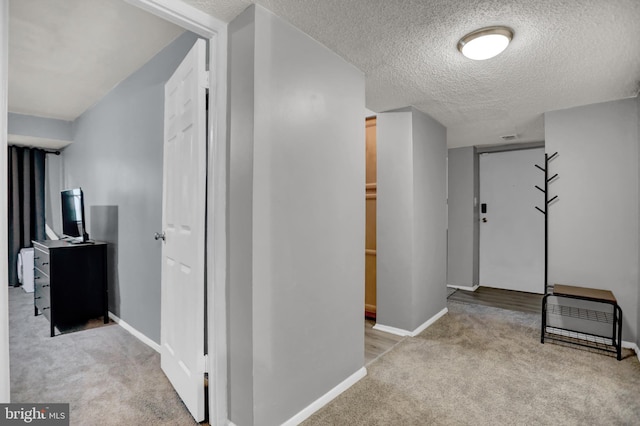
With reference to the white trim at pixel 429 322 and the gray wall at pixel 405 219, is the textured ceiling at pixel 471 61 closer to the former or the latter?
the gray wall at pixel 405 219

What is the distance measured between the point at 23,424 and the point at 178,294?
0.85 m

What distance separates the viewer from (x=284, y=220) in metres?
1.76

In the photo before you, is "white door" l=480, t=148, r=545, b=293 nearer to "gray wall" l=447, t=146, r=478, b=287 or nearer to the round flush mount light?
"gray wall" l=447, t=146, r=478, b=287

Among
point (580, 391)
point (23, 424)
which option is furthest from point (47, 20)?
point (580, 391)

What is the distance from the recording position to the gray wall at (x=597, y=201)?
2.88 meters

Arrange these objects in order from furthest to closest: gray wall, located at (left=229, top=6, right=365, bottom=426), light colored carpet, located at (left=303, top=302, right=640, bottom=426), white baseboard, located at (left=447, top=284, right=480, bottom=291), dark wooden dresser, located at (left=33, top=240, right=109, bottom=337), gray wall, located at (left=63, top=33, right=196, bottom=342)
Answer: white baseboard, located at (left=447, top=284, right=480, bottom=291)
dark wooden dresser, located at (left=33, top=240, right=109, bottom=337)
gray wall, located at (left=63, top=33, right=196, bottom=342)
light colored carpet, located at (left=303, top=302, right=640, bottom=426)
gray wall, located at (left=229, top=6, right=365, bottom=426)

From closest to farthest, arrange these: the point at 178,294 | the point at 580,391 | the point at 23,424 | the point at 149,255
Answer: the point at 23,424 → the point at 178,294 → the point at 580,391 → the point at 149,255

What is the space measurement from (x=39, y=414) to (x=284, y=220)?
1639mm

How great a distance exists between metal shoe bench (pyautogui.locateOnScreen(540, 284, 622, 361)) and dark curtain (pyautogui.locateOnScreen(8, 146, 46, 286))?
7.11m

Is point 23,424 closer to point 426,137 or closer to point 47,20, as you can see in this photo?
point 47,20

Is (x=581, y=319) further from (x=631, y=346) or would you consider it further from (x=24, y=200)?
(x=24, y=200)

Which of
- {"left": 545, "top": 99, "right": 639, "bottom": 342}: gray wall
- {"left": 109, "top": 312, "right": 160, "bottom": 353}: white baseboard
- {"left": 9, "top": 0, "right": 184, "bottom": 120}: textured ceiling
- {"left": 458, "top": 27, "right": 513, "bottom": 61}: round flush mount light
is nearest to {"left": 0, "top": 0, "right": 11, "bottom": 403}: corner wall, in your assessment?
{"left": 9, "top": 0, "right": 184, "bottom": 120}: textured ceiling

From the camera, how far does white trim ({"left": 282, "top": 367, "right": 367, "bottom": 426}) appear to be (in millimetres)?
1811

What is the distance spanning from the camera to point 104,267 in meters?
3.37
